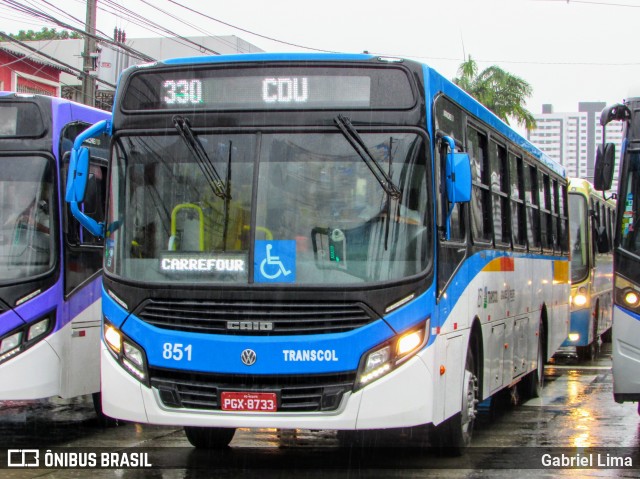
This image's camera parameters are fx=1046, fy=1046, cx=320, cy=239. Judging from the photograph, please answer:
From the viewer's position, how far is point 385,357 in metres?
7.37

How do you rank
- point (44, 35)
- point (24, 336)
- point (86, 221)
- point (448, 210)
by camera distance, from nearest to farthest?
point (448, 210)
point (86, 221)
point (24, 336)
point (44, 35)

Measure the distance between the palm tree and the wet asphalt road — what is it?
1196 inches

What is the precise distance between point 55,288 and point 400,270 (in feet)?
12.3

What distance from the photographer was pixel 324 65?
7840mm

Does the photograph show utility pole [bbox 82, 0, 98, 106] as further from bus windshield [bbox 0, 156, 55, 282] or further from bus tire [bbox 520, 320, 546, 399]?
bus windshield [bbox 0, 156, 55, 282]

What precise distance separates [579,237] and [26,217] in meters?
12.5

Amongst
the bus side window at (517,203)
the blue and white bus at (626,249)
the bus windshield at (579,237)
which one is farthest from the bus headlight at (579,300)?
the blue and white bus at (626,249)

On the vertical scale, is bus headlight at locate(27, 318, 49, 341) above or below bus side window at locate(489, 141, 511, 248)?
below

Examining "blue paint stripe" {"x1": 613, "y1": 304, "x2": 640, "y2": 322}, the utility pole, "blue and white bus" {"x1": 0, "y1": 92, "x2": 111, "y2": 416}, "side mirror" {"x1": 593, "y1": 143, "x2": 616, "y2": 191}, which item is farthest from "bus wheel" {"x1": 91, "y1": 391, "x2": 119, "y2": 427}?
the utility pole

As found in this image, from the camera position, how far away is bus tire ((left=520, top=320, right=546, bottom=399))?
1367cm

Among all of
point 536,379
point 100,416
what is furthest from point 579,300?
point 100,416

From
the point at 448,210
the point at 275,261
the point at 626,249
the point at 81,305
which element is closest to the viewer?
the point at 275,261

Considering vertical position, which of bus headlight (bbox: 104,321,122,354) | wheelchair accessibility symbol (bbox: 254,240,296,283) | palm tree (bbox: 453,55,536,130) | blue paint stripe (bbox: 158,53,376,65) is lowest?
bus headlight (bbox: 104,321,122,354)

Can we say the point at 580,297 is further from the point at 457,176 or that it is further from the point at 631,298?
the point at 457,176
